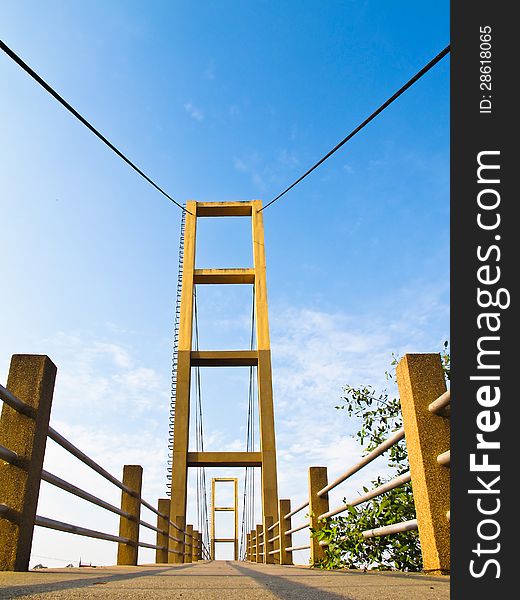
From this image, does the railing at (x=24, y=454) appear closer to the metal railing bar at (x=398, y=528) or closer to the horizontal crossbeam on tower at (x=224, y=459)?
the metal railing bar at (x=398, y=528)

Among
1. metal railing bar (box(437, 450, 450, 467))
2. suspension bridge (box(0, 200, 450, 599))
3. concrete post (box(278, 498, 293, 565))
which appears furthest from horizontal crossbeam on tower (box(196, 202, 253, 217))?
metal railing bar (box(437, 450, 450, 467))

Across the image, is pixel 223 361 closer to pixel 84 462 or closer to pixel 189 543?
pixel 189 543

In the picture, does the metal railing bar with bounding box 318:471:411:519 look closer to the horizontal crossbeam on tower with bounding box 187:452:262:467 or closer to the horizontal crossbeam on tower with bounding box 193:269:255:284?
the horizontal crossbeam on tower with bounding box 187:452:262:467

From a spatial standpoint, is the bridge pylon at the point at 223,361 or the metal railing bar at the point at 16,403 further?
the bridge pylon at the point at 223,361

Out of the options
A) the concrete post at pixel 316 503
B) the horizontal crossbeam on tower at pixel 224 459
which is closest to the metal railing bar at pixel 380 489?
the concrete post at pixel 316 503

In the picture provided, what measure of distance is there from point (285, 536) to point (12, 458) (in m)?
4.72

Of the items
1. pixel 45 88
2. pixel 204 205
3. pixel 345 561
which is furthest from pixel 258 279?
pixel 45 88

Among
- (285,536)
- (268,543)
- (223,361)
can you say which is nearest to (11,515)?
(285,536)

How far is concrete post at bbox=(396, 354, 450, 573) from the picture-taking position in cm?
199

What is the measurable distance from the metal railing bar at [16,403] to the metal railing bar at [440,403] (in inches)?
65.8

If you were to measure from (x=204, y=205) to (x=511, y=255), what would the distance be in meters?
13.6

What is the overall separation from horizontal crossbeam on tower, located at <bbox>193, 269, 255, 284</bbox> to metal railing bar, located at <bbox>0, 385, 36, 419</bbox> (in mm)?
11129

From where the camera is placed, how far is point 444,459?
200cm

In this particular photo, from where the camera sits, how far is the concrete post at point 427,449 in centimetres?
199
